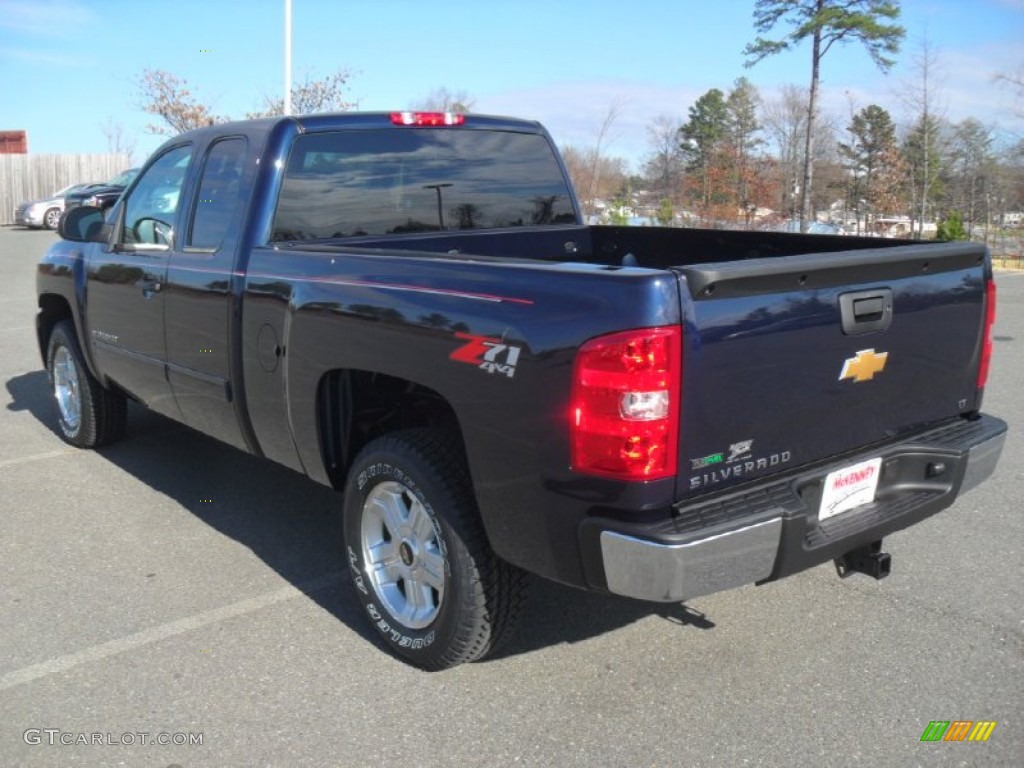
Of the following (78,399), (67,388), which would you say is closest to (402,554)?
(78,399)

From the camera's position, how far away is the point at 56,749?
2.97 m

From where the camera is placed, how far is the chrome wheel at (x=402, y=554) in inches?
132

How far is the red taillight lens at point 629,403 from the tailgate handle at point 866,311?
71 cm

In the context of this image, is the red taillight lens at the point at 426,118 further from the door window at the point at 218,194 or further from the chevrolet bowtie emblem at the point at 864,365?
the chevrolet bowtie emblem at the point at 864,365

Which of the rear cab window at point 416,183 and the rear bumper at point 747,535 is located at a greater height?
the rear cab window at point 416,183

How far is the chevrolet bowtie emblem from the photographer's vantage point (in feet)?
9.98

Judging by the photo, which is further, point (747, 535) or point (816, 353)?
point (816, 353)

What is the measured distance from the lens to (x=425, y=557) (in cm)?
338

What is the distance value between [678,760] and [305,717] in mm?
1186

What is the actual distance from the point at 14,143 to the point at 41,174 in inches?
475

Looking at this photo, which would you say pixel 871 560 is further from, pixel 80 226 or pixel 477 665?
pixel 80 226

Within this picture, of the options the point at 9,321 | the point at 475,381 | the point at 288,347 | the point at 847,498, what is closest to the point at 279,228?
the point at 288,347

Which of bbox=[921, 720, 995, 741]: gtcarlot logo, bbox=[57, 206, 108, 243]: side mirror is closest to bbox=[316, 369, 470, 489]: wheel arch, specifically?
bbox=[921, 720, 995, 741]: gtcarlot logo

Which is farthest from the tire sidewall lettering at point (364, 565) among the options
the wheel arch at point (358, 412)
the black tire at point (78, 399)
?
the black tire at point (78, 399)
